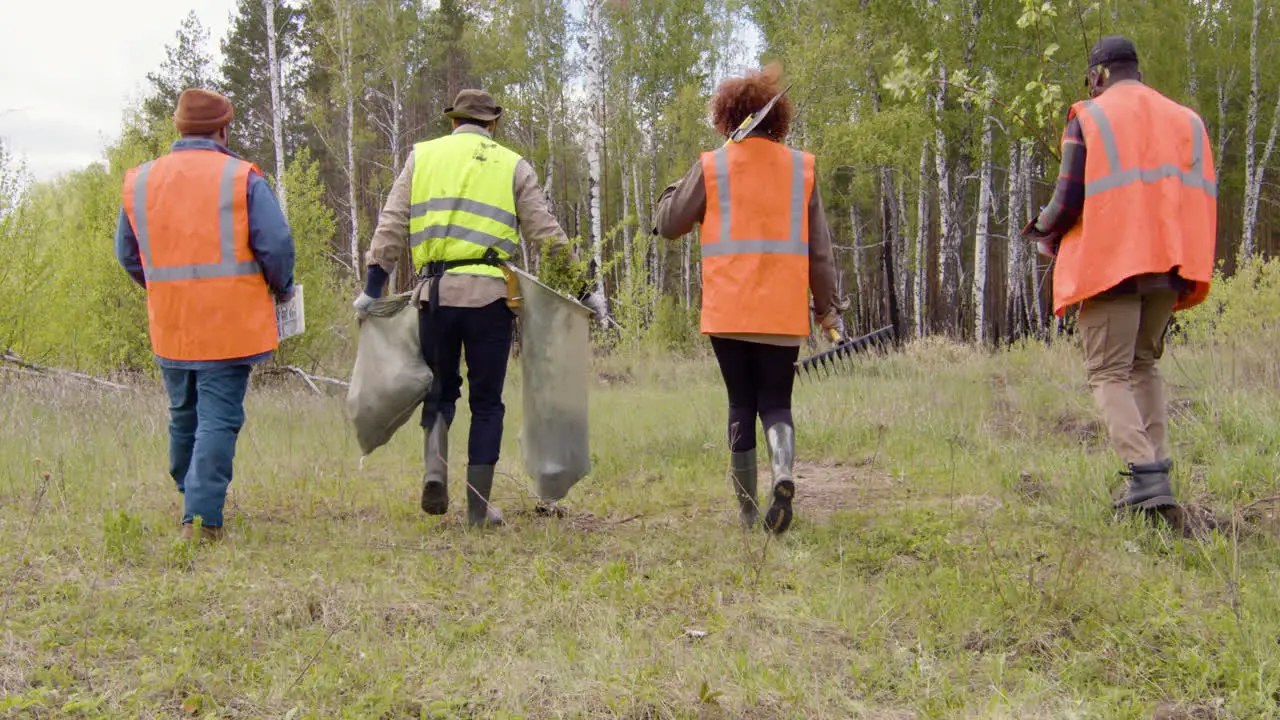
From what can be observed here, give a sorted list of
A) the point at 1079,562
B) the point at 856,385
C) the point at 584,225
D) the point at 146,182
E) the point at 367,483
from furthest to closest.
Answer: the point at 584,225
the point at 856,385
the point at 367,483
the point at 146,182
the point at 1079,562

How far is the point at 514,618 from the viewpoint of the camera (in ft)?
9.84

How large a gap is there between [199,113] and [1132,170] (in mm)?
4171

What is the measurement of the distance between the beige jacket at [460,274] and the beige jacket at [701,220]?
0.52 m

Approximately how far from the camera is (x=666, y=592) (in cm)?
322

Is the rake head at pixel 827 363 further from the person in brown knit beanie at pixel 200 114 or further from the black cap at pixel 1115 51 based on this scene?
the person in brown knit beanie at pixel 200 114

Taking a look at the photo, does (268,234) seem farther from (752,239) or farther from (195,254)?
(752,239)

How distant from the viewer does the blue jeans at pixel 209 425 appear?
3.92 metres

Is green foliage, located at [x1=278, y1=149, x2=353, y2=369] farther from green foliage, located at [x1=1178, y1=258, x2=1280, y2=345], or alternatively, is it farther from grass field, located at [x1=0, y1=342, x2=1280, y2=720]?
green foliage, located at [x1=1178, y1=258, x2=1280, y2=345]

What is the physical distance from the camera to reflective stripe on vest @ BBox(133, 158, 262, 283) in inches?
156

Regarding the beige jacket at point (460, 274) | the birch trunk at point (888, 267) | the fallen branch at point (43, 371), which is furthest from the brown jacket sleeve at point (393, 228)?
the birch trunk at point (888, 267)

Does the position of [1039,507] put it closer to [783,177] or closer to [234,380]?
[783,177]

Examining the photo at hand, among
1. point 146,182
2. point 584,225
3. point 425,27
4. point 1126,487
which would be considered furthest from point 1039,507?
point 584,225

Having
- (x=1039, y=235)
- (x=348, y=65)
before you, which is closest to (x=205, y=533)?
(x=1039, y=235)

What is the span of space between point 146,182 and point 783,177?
2.90 meters
